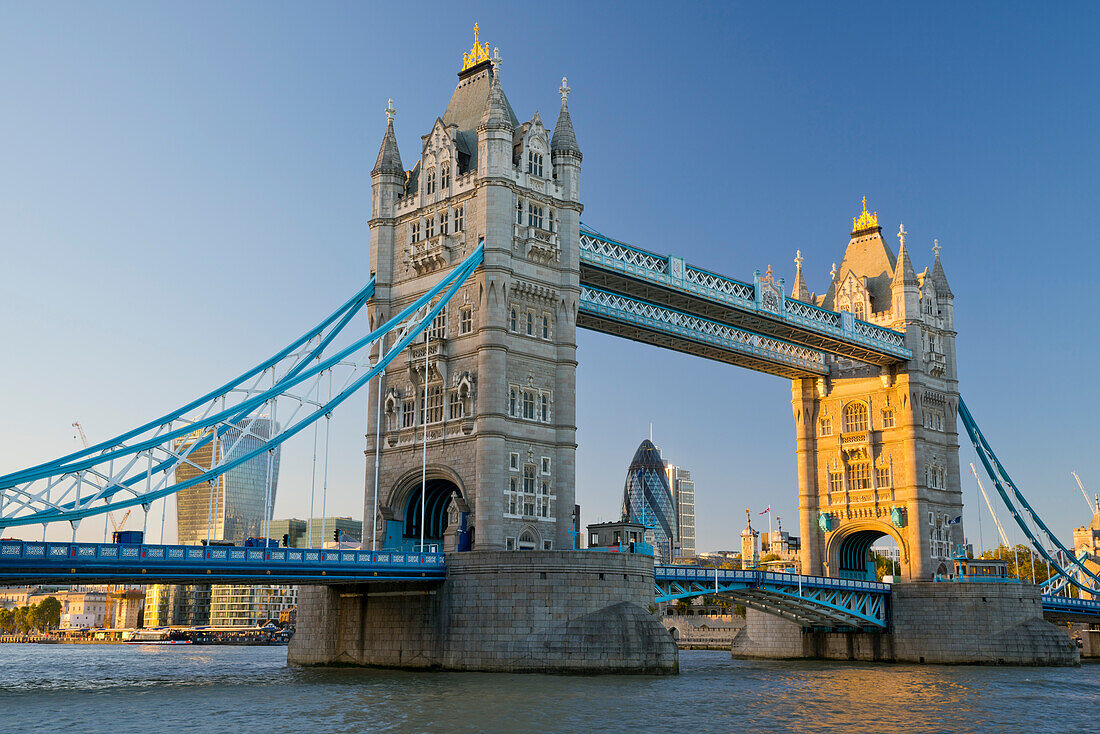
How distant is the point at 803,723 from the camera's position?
3878 cm

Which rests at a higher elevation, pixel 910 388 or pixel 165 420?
pixel 910 388

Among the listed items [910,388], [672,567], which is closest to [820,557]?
[910,388]

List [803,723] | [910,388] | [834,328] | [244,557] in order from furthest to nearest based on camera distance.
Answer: [910,388] < [834,328] < [244,557] < [803,723]

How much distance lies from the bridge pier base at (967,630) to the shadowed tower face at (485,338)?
32.5 meters

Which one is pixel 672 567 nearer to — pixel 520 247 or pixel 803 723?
pixel 520 247

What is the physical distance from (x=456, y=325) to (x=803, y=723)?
31313mm

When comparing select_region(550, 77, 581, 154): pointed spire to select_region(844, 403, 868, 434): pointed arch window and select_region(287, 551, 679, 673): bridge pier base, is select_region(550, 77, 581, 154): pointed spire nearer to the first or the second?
select_region(287, 551, 679, 673): bridge pier base

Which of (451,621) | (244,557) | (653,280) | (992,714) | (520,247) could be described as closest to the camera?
(992,714)

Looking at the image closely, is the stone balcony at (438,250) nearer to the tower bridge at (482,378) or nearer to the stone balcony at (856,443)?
the tower bridge at (482,378)

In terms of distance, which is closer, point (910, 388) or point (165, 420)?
point (165, 420)

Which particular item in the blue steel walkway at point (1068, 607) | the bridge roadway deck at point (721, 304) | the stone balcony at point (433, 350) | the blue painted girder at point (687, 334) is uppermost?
the bridge roadway deck at point (721, 304)

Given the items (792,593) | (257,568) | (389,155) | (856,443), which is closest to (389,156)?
Answer: (389,155)

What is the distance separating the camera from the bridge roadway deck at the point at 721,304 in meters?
68.0

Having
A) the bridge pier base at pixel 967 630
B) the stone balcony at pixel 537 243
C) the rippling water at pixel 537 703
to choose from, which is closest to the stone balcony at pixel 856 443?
the bridge pier base at pixel 967 630
